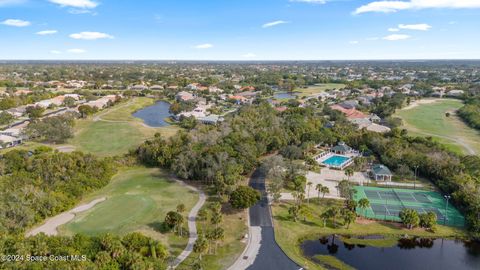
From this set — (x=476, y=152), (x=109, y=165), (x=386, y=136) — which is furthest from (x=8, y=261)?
(x=476, y=152)

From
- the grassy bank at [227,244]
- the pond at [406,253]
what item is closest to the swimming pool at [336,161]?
the pond at [406,253]

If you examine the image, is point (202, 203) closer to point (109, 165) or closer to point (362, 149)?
point (109, 165)

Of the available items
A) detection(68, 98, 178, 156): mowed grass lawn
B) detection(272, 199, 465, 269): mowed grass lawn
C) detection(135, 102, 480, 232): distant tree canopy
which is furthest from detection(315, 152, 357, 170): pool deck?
detection(68, 98, 178, 156): mowed grass lawn

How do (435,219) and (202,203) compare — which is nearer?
(435,219)

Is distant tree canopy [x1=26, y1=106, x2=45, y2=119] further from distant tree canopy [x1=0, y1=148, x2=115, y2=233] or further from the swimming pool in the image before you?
the swimming pool

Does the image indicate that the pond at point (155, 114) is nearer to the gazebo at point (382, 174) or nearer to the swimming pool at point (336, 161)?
the swimming pool at point (336, 161)

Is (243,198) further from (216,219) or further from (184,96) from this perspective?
(184,96)

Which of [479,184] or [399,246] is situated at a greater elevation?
[479,184]
